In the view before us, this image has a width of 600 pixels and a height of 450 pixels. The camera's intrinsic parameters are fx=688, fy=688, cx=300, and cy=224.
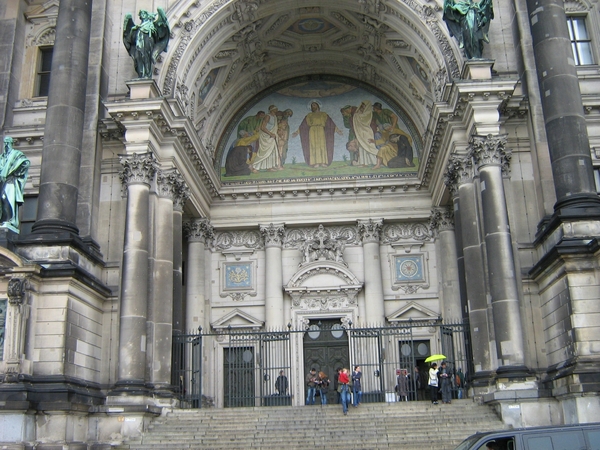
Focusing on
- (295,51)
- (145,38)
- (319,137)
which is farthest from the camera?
(319,137)

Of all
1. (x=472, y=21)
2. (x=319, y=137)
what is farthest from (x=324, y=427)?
(x=319, y=137)

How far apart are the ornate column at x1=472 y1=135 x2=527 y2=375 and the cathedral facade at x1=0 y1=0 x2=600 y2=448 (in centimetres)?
6

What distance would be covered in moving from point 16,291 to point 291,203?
474 inches

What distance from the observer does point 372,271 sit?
25531 millimetres

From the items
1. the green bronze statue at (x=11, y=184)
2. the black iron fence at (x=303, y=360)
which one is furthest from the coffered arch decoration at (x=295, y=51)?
the black iron fence at (x=303, y=360)

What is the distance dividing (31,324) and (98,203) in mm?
5029

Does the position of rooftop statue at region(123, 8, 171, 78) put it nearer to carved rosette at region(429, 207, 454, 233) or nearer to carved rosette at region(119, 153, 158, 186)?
carved rosette at region(119, 153, 158, 186)

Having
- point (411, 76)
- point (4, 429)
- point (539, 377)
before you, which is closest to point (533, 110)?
point (411, 76)

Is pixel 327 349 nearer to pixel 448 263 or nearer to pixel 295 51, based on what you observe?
pixel 448 263

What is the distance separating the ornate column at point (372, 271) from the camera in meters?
25.0

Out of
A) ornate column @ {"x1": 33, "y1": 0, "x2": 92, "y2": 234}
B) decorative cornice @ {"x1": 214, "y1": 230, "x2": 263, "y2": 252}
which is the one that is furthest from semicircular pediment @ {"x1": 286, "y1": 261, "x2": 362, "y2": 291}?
ornate column @ {"x1": 33, "y1": 0, "x2": 92, "y2": 234}

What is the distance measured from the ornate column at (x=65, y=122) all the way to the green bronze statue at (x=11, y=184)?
618mm

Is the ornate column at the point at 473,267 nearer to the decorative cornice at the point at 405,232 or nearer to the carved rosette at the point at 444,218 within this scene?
the carved rosette at the point at 444,218

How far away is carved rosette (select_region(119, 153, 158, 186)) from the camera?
1977cm
